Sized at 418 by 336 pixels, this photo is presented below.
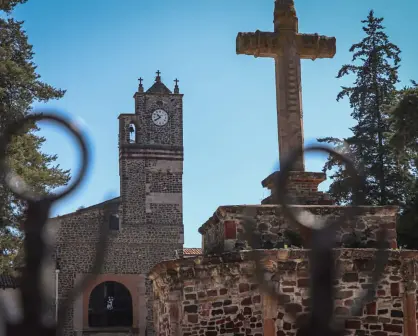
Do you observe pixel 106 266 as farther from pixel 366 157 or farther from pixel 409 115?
pixel 409 115

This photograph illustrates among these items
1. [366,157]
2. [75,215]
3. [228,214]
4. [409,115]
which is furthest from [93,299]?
[228,214]

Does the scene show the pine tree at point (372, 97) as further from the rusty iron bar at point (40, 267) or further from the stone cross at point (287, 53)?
the rusty iron bar at point (40, 267)

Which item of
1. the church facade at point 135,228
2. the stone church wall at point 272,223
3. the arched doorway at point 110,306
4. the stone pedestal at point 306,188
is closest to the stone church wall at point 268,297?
the stone church wall at point 272,223

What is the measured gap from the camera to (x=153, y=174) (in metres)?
33.3

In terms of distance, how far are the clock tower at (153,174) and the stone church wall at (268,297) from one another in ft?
72.6

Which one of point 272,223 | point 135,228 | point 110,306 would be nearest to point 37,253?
point 272,223

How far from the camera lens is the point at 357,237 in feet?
33.6

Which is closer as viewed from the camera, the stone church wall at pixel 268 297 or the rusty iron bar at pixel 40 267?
the rusty iron bar at pixel 40 267

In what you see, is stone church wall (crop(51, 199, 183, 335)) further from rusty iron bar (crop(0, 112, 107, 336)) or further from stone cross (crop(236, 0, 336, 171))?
rusty iron bar (crop(0, 112, 107, 336))

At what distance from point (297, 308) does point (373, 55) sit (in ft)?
58.2

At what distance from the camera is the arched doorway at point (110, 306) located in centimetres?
3092

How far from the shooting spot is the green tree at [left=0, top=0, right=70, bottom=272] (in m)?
18.4

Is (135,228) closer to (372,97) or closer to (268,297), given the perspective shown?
(372,97)

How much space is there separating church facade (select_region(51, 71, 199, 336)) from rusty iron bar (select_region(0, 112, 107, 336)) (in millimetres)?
27070
